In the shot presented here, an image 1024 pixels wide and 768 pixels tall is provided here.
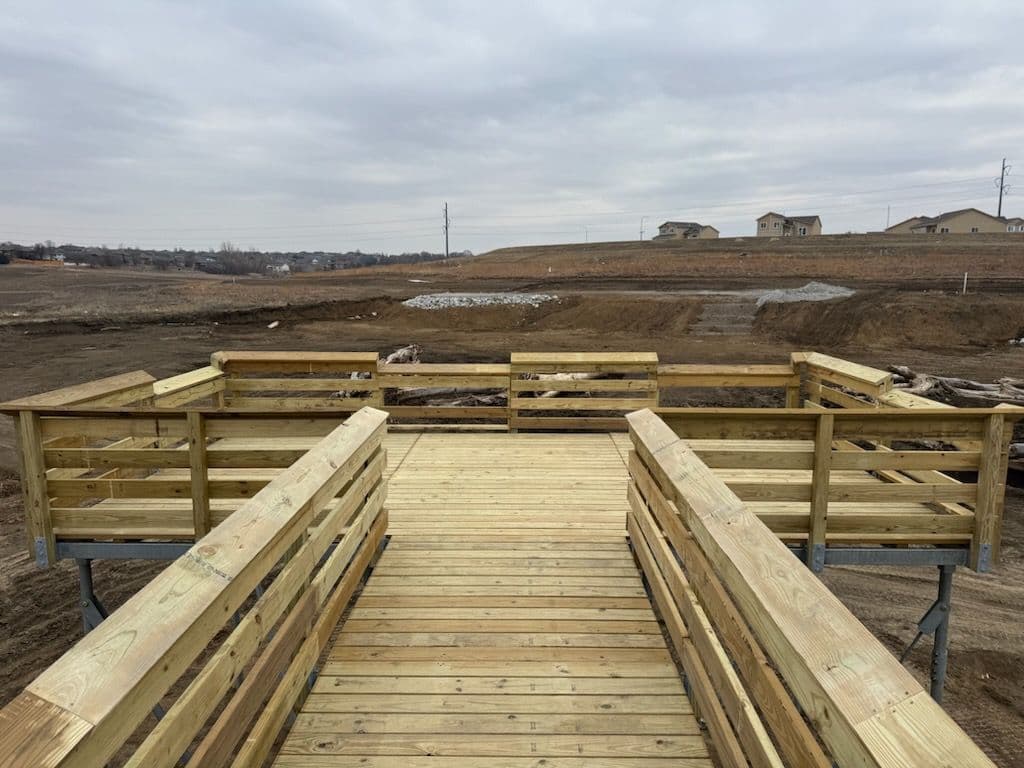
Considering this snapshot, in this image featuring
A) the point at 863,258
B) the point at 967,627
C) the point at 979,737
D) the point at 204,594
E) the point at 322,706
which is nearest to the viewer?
the point at 204,594

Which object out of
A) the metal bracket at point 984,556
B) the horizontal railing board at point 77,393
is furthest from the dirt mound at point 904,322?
the horizontal railing board at point 77,393

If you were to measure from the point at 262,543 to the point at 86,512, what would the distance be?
3.28 m

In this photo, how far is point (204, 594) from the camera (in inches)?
78.6

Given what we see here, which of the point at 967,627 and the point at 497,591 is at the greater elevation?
the point at 497,591

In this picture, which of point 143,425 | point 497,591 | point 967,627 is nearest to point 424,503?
point 497,591

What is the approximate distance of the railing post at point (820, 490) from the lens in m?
4.35

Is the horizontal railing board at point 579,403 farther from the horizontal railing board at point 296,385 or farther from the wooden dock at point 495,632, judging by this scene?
the wooden dock at point 495,632

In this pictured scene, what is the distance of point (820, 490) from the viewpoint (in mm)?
4461

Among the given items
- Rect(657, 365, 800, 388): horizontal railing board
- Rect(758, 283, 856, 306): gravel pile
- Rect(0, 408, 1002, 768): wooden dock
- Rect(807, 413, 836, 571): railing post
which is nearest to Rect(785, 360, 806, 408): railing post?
Rect(657, 365, 800, 388): horizontal railing board

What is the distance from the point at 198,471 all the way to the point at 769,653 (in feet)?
12.6

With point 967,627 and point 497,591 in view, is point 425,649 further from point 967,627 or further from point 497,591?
point 967,627

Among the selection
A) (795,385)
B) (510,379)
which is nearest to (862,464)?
(795,385)

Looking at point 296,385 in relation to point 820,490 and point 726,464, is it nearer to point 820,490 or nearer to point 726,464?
point 726,464

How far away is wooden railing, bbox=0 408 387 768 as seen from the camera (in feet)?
4.66
